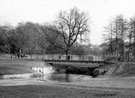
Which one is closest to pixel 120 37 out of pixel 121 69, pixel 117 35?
pixel 117 35

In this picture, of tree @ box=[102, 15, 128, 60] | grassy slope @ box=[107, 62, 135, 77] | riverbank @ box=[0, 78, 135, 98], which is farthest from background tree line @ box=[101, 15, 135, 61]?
riverbank @ box=[0, 78, 135, 98]

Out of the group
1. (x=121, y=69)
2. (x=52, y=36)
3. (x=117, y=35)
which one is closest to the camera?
(x=121, y=69)

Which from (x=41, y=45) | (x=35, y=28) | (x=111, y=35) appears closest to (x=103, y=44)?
(x=111, y=35)

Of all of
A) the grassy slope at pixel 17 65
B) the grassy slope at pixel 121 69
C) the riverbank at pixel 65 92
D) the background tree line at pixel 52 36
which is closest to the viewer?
the riverbank at pixel 65 92

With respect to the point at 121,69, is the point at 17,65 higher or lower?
higher

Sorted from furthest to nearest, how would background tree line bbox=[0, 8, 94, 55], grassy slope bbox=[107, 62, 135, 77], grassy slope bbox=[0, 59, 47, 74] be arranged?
background tree line bbox=[0, 8, 94, 55] < grassy slope bbox=[0, 59, 47, 74] < grassy slope bbox=[107, 62, 135, 77]

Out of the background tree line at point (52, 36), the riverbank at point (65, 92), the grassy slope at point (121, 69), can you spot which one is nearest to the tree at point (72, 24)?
the background tree line at point (52, 36)

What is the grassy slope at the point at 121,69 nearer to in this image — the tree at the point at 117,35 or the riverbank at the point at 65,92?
the tree at the point at 117,35

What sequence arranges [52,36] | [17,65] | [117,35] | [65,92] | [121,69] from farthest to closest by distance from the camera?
1. [52,36]
2. [117,35]
3. [17,65]
4. [121,69]
5. [65,92]

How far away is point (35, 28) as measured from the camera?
106812 mm

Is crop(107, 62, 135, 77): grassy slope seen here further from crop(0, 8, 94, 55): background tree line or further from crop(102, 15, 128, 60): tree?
crop(0, 8, 94, 55): background tree line

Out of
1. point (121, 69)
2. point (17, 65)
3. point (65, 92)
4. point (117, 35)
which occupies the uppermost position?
point (117, 35)

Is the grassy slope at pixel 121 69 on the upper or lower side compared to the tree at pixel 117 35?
lower

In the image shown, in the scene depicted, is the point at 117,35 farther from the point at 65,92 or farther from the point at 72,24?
the point at 65,92
